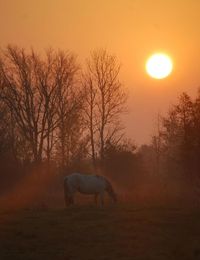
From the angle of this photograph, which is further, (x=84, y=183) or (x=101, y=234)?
(x=84, y=183)

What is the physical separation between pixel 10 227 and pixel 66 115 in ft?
130

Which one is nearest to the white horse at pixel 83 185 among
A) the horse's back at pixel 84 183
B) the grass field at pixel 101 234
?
the horse's back at pixel 84 183

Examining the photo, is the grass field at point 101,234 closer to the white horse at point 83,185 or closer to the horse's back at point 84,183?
the white horse at point 83,185

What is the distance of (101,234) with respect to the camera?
17359 mm

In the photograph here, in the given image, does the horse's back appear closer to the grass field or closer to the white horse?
the white horse

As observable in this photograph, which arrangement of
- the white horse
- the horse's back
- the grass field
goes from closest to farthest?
the grass field → the white horse → the horse's back

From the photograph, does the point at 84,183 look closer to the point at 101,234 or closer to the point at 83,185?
the point at 83,185

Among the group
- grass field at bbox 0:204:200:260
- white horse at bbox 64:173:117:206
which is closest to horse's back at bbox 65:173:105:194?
white horse at bbox 64:173:117:206

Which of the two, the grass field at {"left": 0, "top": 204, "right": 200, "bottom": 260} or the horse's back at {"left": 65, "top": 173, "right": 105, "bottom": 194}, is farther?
the horse's back at {"left": 65, "top": 173, "right": 105, "bottom": 194}

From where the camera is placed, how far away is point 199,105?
1523 inches

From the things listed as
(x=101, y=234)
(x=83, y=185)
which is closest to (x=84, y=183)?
(x=83, y=185)

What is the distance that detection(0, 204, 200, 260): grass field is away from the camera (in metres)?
14.5

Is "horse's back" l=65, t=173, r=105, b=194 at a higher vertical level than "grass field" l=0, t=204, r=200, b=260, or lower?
higher

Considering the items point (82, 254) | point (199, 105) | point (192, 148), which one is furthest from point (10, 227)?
point (199, 105)
